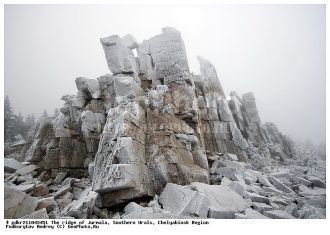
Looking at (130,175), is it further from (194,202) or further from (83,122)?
(83,122)

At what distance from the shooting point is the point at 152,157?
13164mm

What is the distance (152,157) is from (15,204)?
249 inches

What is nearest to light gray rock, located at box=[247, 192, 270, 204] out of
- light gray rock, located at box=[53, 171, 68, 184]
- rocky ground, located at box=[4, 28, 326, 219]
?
rocky ground, located at box=[4, 28, 326, 219]

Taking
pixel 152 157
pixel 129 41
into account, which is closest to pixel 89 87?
pixel 129 41

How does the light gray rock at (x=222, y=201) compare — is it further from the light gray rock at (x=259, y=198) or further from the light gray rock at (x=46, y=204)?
the light gray rock at (x=46, y=204)

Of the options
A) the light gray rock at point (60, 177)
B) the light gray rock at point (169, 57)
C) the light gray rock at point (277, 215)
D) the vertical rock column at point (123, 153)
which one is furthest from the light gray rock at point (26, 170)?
the light gray rock at point (277, 215)

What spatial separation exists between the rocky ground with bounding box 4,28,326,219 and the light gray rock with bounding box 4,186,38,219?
0.11ft

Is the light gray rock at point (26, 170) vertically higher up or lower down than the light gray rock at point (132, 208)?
lower down

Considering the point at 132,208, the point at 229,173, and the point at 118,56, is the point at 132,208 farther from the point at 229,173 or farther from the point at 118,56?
the point at 118,56

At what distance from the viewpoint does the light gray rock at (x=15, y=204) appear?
29.4 ft

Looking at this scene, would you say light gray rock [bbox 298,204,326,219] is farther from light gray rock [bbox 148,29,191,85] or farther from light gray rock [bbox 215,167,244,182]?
light gray rock [bbox 148,29,191,85]

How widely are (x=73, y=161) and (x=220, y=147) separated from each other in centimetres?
1271

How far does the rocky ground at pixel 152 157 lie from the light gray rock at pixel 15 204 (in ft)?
0.11

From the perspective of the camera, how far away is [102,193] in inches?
444
